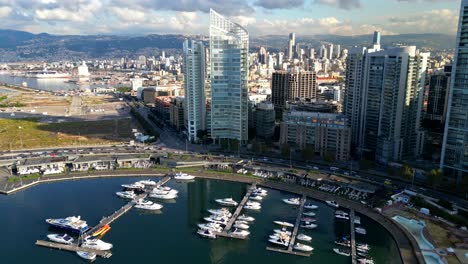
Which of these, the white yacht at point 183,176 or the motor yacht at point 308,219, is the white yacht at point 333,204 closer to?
the motor yacht at point 308,219

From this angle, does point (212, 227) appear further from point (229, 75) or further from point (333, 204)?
point (229, 75)

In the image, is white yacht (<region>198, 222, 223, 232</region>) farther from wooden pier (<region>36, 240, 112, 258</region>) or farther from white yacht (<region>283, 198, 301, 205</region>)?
white yacht (<region>283, 198, 301, 205</region>)

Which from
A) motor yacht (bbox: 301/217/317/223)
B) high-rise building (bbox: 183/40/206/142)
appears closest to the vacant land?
high-rise building (bbox: 183/40/206/142)

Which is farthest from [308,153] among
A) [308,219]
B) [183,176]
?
[183,176]

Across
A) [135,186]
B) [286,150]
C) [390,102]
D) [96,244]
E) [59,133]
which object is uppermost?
[390,102]

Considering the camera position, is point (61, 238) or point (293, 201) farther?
point (293, 201)

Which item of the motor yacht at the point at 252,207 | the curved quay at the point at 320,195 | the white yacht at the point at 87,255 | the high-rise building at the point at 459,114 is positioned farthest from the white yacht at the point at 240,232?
the high-rise building at the point at 459,114

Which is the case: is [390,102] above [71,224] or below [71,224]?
above
